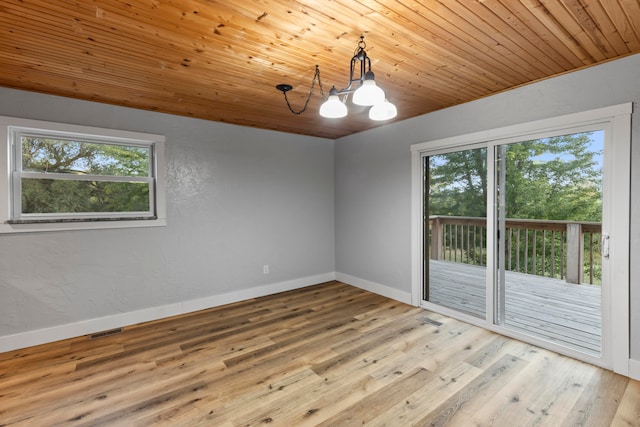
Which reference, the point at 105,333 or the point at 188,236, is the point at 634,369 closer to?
the point at 188,236

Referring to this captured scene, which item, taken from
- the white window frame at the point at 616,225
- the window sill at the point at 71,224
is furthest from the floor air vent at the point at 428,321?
the window sill at the point at 71,224

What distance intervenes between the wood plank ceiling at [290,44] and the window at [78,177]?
453mm

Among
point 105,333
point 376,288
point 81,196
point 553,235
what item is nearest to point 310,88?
point 81,196

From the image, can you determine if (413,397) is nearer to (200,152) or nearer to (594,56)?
(594,56)

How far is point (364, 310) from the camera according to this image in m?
3.64

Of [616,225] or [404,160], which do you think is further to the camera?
[404,160]

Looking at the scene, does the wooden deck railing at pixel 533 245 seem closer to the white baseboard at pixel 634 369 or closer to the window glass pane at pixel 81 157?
the white baseboard at pixel 634 369

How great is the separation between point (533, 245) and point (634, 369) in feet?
4.77

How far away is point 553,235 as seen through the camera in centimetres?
321

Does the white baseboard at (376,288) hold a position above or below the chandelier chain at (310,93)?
below

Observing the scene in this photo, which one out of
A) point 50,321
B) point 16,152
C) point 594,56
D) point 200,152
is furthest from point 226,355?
point 594,56

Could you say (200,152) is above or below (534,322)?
above

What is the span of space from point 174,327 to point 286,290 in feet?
5.39

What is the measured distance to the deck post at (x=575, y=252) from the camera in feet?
10.5
